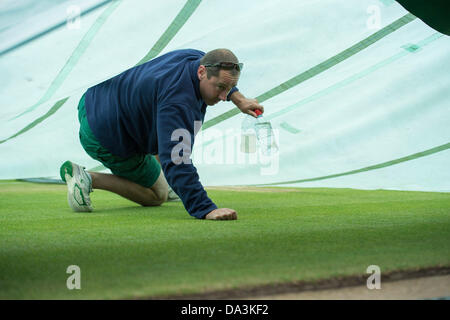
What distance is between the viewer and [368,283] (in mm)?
1197

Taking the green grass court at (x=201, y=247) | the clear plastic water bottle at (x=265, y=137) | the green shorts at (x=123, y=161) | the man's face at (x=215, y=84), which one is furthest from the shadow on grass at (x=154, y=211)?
the clear plastic water bottle at (x=265, y=137)

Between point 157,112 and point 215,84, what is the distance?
25 cm

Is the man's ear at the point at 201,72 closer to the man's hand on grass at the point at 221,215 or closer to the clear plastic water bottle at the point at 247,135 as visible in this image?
the man's hand on grass at the point at 221,215

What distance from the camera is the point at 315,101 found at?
4441 mm

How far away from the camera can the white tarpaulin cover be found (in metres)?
→ 3.93

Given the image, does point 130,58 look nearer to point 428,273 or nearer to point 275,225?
point 275,225

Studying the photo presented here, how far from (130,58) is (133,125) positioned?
821 mm

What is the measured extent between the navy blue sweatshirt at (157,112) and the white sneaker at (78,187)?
0.57 ft

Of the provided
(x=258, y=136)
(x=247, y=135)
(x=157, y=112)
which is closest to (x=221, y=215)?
(x=157, y=112)

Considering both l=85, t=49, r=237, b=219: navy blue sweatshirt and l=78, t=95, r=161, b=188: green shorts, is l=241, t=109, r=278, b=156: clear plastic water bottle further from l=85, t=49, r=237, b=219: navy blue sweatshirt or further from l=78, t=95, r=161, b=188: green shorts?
l=85, t=49, r=237, b=219: navy blue sweatshirt

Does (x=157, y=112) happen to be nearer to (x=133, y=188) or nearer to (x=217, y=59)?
(x=217, y=59)

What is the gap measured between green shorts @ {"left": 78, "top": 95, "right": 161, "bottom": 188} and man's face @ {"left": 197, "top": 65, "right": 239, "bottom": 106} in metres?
0.61

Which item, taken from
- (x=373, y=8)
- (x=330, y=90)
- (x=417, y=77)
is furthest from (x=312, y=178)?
(x=373, y=8)

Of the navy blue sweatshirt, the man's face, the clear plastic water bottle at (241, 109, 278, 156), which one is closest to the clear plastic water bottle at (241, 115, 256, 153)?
the clear plastic water bottle at (241, 109, 278, 156)
